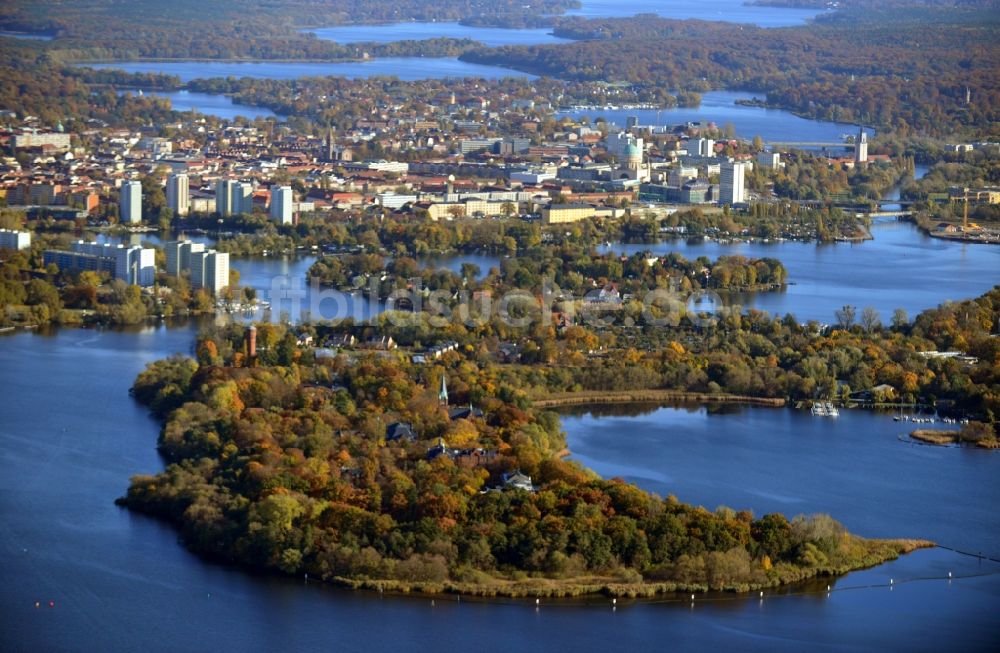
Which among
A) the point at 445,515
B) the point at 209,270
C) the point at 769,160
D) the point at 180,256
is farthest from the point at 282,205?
the point at 445,515

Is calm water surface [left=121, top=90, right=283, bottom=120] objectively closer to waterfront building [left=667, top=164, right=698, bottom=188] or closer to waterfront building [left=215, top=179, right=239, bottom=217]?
waterfront building [left=667, top=164, right=698, bottom=188]

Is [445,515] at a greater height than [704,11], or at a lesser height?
lesser

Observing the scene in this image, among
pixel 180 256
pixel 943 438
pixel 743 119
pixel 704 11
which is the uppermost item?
pixel 704 11

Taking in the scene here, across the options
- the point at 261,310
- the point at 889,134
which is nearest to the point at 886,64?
the point at 889,134

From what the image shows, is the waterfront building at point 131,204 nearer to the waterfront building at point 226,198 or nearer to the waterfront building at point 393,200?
the waterfront building at point 226,198

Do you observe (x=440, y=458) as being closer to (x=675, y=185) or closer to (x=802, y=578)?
(x=802, y=578)

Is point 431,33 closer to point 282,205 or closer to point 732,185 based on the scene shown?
point 732,185

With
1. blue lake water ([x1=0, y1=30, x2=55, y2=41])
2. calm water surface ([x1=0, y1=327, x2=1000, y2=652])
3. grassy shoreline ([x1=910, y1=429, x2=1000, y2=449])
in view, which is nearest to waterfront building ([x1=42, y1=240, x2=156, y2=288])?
calm water surface ([x1=0, y1=327, x2=1000, y2=652])

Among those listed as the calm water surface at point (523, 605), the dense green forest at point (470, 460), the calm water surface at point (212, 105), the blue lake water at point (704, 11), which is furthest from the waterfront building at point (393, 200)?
the blue lake water at point (704, 11)
